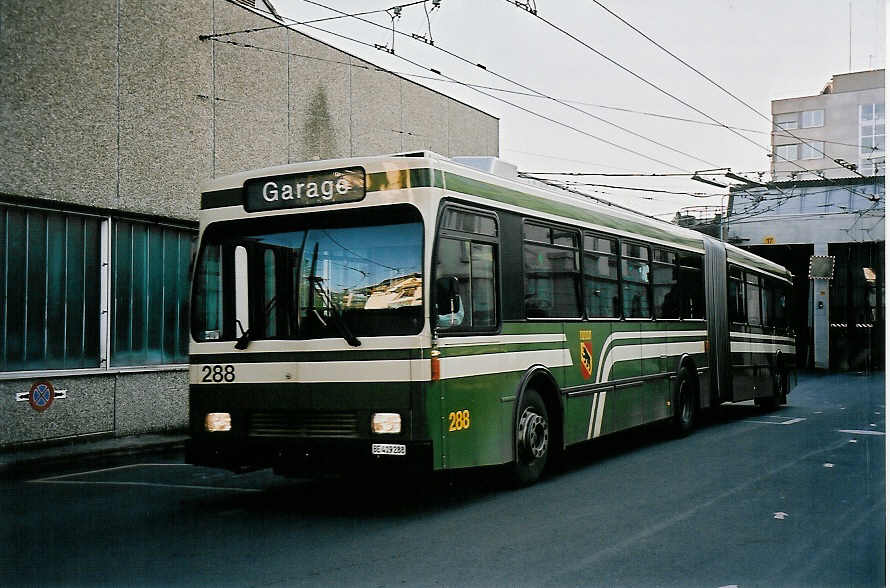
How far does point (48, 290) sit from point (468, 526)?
8.09 m

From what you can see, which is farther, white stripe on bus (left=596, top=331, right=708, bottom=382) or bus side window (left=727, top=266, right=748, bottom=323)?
bus side window (left=727, top=266, right=748, bottom=323)

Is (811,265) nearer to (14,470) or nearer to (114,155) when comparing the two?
(114,155)

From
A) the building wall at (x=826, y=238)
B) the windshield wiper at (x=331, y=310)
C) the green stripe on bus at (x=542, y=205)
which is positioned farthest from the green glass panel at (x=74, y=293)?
the building wall at (x=826, y=238)

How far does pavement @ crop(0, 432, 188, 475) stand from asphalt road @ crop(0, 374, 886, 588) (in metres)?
0.56

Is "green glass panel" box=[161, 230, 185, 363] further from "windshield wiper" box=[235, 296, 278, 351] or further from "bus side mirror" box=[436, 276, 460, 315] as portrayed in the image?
"bus side mirror" box=[436, 276, 460, 315]

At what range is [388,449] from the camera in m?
7.43

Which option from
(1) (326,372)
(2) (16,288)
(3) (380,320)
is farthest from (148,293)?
(3) (380,320)

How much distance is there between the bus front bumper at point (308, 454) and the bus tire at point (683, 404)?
7.02m

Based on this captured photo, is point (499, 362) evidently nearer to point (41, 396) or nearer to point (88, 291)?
point (41, 396)

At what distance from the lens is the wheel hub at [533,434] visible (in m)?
9.03

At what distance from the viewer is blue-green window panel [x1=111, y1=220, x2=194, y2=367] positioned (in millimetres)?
14039

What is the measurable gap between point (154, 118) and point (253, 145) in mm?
2432

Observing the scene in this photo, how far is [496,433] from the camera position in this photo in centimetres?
846

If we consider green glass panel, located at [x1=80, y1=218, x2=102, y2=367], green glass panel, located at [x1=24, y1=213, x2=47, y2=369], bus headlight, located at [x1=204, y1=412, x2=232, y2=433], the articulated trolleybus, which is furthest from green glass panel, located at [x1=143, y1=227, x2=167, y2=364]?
bus headlight, located at [x1=204, y1=412, x2=232, y2=433]
